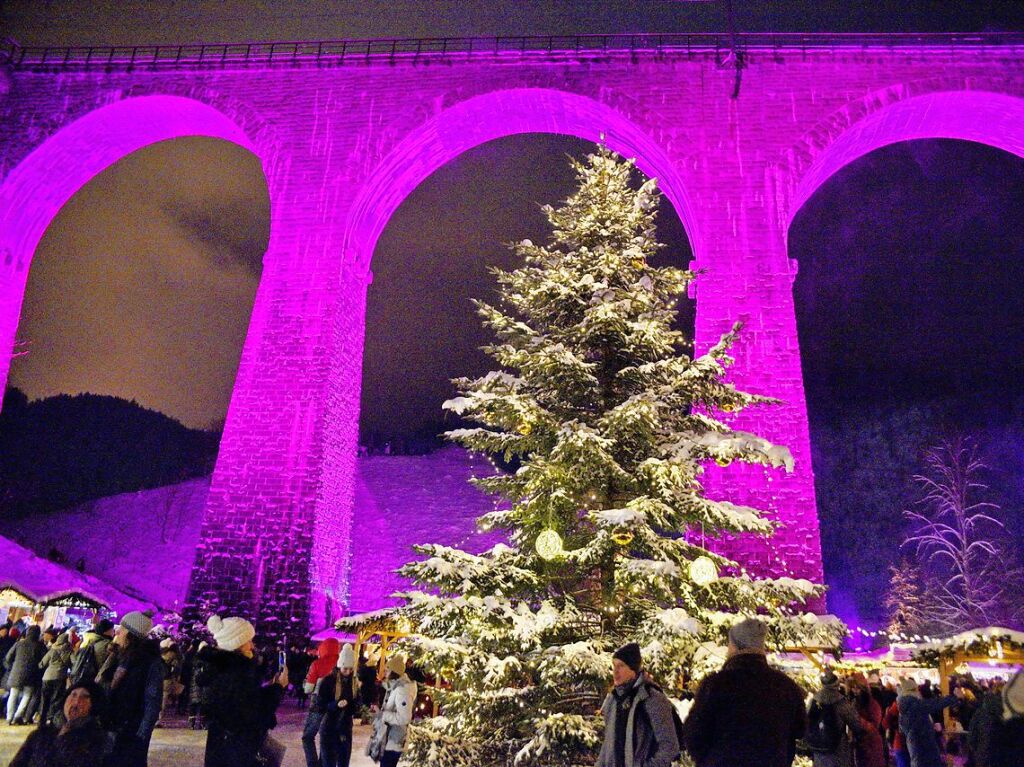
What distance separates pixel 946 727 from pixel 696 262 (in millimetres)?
7961

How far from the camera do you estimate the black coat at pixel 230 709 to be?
3482 mm

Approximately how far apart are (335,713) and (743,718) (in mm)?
3930

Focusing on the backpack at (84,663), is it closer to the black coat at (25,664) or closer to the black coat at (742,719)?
the black coat at (25,664)

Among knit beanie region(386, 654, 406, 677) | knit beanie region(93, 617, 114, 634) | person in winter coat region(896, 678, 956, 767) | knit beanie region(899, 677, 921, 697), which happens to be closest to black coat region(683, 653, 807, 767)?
knit beanie region(386, 654, 406, 677)

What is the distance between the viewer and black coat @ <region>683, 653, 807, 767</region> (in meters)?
2.79

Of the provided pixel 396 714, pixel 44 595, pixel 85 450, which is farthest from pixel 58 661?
pixel 85 450

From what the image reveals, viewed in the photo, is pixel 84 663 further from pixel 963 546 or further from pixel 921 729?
pixel 963 546

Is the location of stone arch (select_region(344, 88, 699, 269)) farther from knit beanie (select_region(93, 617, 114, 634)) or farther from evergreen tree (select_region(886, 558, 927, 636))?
evergreen tree (select_region(886, 558, 927, 636))

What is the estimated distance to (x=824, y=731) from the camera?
5.01m

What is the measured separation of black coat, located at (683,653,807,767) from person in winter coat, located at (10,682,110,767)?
2658 millimetres

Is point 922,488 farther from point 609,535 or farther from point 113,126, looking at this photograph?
point 113,126

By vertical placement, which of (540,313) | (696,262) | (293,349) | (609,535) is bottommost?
(609,535)

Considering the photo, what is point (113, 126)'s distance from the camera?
15.5 m

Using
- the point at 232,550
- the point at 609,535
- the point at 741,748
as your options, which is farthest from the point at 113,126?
the point at 741,748
